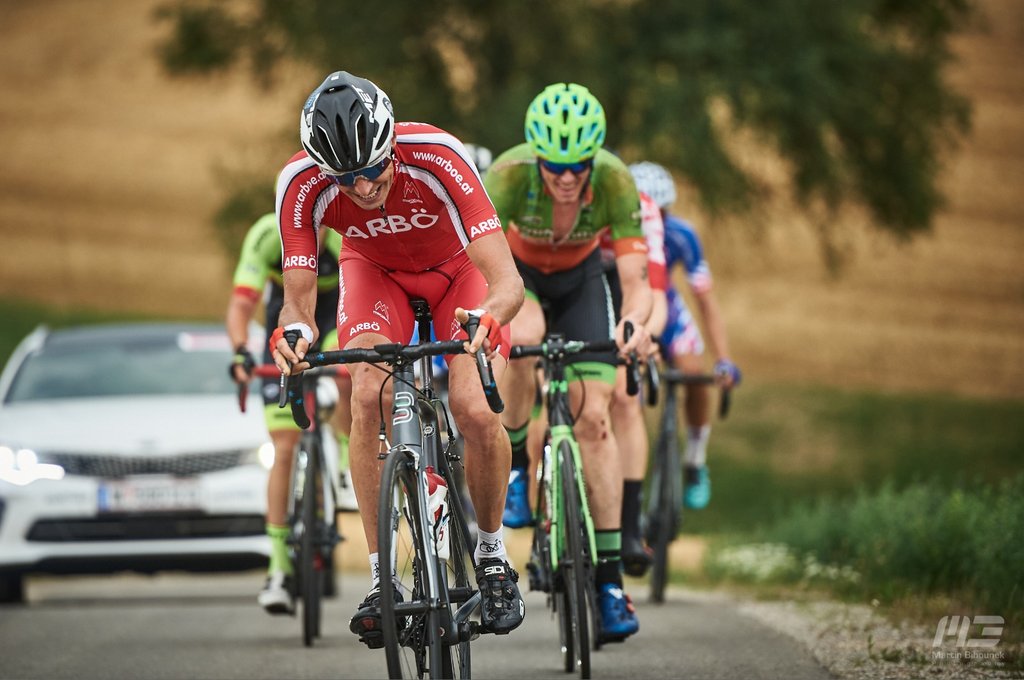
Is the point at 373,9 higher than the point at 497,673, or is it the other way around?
the point at 373,9

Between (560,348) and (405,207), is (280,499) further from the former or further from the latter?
(405,207)

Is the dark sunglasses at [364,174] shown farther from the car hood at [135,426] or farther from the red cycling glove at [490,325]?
the car hood at [135,426]

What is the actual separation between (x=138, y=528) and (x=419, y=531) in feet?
16.2

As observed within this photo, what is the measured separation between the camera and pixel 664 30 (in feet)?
83.1

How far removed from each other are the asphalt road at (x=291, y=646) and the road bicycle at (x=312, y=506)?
26cm

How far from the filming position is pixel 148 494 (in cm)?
1034

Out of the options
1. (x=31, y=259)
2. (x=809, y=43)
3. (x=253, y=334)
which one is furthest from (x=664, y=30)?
(x=31, y=259)

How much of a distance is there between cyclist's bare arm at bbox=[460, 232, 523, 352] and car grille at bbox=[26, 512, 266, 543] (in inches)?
179

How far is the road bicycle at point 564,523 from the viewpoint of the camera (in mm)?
7051

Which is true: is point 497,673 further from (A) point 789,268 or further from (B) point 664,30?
(A) point 789,268

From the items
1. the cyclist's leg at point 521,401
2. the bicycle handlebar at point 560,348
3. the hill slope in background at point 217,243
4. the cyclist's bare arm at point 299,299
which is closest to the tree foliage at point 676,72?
the hill slope in background at point 217,243

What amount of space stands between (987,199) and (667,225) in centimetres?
4130

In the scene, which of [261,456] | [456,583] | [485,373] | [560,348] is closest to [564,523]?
[560,348]

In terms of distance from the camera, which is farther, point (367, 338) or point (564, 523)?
point (564, 523)
